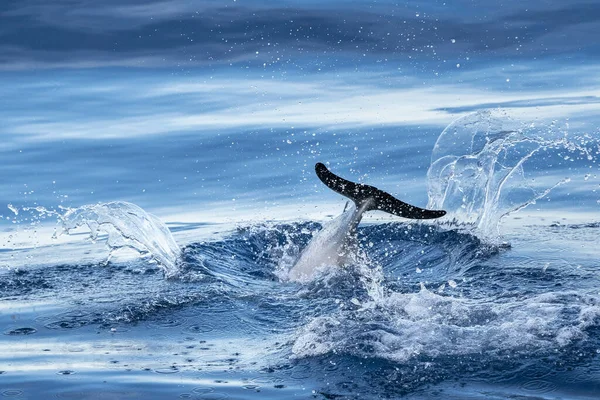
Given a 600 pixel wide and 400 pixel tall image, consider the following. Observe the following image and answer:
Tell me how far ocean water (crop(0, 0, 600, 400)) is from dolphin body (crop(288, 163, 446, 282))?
156 millimetres

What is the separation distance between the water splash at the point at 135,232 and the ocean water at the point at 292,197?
3 cm

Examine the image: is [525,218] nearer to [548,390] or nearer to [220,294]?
[220,294]

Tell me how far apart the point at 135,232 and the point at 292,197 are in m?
3.14

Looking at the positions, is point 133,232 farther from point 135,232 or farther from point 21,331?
point 21,331

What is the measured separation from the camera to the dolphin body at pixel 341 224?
32.5 feet

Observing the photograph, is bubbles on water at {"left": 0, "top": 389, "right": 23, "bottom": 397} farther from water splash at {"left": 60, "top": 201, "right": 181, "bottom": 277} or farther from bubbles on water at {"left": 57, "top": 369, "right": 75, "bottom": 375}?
water splash at {"left": 60, "top": 201, "right": 181, "bottom": 277}

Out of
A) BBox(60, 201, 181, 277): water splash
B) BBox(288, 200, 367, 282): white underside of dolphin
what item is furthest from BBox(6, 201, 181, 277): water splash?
BBox(288, 200, 367, 282): white underside of dolphin

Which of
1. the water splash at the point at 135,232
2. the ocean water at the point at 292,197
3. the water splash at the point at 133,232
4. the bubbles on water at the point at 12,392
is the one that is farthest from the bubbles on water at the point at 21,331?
the water splash at the point at 135,232

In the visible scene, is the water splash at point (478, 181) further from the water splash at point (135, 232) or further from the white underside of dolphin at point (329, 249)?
the water splash at point (135, 232)

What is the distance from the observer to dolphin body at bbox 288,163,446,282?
991cm

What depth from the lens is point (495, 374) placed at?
6680mm

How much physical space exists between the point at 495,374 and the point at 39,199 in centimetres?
833

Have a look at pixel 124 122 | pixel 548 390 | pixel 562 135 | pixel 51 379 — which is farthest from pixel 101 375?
pixel 124 122

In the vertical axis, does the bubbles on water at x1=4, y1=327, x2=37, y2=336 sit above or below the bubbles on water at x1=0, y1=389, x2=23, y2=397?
above
